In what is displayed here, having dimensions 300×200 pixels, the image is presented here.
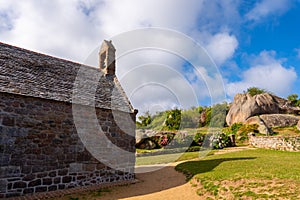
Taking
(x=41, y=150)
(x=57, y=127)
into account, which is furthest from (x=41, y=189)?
(x=57, y=127)

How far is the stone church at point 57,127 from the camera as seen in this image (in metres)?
8.49

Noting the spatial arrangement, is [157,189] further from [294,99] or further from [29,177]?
[294,99]

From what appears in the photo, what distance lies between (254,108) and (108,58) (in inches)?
1330

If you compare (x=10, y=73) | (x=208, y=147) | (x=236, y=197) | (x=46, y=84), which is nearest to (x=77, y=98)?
(x=46, y=84)

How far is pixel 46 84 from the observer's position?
34.3 feet

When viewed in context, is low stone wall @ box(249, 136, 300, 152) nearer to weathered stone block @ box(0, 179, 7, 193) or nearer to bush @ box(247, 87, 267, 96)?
weathered stone block @ box(0, 179, 7, 193)

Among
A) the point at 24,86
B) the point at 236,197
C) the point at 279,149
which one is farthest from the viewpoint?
the point at 279,149

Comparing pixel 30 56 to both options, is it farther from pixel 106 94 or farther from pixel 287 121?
pixel 287 121

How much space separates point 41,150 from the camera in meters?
9.08

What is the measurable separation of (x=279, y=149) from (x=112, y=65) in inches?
763

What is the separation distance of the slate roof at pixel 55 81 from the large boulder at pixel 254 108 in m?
33.0

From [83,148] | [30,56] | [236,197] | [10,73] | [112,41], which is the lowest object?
[236,197]

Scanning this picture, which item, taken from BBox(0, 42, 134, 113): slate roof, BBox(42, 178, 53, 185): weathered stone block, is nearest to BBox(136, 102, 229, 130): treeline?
BBox(0, 42, 134, 113): slate roof

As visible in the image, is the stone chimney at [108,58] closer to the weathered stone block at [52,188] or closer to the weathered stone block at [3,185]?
the weathered stone block at [52,188]
